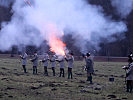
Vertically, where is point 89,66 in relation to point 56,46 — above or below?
below

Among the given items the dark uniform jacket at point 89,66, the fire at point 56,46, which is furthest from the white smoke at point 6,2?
the dark uniform jacket at point 89,66

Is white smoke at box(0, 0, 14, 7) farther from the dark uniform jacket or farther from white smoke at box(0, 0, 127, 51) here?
the dark uniform jacket

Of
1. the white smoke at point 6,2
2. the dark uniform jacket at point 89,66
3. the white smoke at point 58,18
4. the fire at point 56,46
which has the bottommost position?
the dark uniform jacket at point 89,66

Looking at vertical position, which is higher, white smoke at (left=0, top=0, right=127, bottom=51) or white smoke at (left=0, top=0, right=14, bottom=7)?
white smoke at (left=0, top=0, right=14, bottom=7)

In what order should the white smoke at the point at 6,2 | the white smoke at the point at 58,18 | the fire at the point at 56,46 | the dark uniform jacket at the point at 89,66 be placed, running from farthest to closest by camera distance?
the white smoke at the point at 6,2
the white smoke at the point at 58,18
the fire at the point at 56,46
the dark uniform jacket at the point at 89,66

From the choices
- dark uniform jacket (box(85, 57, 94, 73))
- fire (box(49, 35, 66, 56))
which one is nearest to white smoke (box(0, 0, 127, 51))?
fire (box(49, 35, 66, 56))

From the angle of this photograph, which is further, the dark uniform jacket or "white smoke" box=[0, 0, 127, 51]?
"white smoke" box=[0, 0, 127, 51]

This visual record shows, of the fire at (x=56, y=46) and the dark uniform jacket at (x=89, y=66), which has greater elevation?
the fire at (x=56, y=46)

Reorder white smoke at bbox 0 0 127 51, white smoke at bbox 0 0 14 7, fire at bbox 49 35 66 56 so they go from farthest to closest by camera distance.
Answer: white smoke at bbox 0 0 14 7 < white smoke at bbox 0 0 127 51 < fire at bbox 49 35 66 56

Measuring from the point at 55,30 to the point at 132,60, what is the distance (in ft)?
45.7

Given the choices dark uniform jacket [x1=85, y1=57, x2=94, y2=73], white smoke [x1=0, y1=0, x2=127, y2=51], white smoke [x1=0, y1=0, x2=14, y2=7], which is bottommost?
dark uniform jacket [x1=85, y1=57, x2=94, y2=73]

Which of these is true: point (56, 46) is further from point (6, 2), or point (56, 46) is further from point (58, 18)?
point (6, 2)

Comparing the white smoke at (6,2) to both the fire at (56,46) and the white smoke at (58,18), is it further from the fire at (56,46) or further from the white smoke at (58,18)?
the fire at (56,46)

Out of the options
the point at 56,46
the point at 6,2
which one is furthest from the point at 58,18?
the point at 6,2
